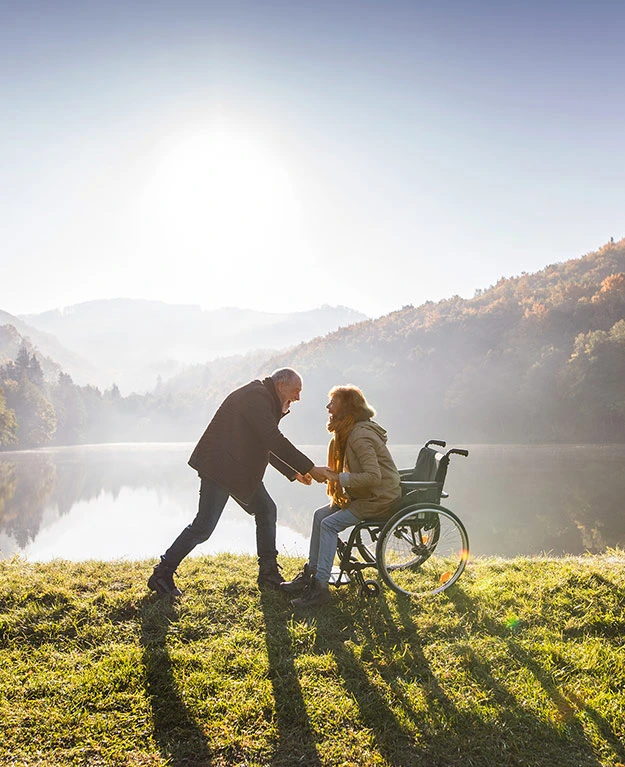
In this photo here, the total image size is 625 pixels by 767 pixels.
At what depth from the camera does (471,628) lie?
4.25 meters

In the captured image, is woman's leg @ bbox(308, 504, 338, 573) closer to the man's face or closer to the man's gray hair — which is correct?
the man's face

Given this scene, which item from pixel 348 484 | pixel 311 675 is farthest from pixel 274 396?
pixel 311 675

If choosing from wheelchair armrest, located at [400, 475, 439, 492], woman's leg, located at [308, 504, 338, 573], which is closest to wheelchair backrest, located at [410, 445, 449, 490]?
wheelchair armrest, located at [400, 475, 439, 492]

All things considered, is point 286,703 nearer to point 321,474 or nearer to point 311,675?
point 311,675

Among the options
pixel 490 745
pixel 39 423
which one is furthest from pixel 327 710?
pixel 39 423

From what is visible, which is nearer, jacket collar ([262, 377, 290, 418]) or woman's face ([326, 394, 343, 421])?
woman's face ([326, 394, 343, 421])

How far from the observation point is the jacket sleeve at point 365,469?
4.68 metres

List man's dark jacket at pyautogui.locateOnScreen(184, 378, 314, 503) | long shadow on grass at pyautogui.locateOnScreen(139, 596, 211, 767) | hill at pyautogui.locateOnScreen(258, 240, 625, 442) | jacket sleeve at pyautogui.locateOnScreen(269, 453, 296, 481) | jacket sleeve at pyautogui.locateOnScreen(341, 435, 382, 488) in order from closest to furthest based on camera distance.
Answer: long shadow on grass at pyautogui.locateOnScreen(139, 596, 211, 767), jacket sleeve at pyautogui.locateOnScreen(341, 435, 382, 488), man's dark jacket at pyautogui.locateOnScreen(184, 378, 314, 503), jacket sleeve at pyautogui.locateOnScreen(269, 453, 296, 481), hill at pyautogui.locateOnScreen(258, 240, 625, 442)

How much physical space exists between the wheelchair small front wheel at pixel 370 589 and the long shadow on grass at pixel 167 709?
1.73m

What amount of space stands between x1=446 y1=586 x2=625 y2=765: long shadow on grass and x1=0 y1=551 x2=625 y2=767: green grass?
1 centimetres

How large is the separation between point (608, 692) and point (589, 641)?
0.73 m

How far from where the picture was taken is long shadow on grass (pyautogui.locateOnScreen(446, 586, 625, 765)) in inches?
112

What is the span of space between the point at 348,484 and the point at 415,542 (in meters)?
1.36

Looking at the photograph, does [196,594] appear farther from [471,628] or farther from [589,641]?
[589,641]
